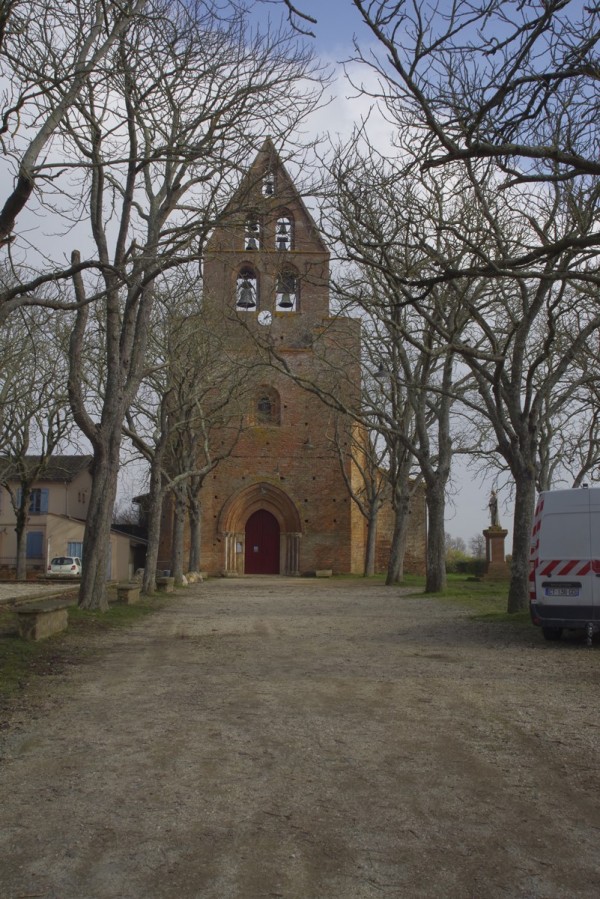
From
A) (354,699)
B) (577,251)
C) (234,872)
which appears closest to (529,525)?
(577,251)

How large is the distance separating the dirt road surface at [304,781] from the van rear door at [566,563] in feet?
5.42

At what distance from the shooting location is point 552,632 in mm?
12750

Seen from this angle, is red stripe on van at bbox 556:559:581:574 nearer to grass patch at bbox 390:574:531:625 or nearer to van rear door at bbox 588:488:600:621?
van rear door at bbox 588:488:600:621

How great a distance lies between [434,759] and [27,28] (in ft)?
25.6

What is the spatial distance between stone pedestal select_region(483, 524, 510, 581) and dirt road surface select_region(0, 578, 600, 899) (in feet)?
74.3

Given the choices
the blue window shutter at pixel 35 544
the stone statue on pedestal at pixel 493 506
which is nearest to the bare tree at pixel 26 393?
the blue window shutter at pixel 35 544

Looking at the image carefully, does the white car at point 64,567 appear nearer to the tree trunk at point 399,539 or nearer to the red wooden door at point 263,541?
the red wooden door at point 263,541

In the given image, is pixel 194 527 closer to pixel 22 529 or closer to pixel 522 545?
pixel 22 529

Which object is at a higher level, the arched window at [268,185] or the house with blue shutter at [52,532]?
the arched window at [268,185]

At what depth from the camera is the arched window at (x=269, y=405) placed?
142ft

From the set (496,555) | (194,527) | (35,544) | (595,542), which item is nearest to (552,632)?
(595,542)

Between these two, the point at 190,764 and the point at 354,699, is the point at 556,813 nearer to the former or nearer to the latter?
the point at 190,764

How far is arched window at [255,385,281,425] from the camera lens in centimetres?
4331

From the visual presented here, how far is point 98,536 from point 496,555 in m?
21.0
